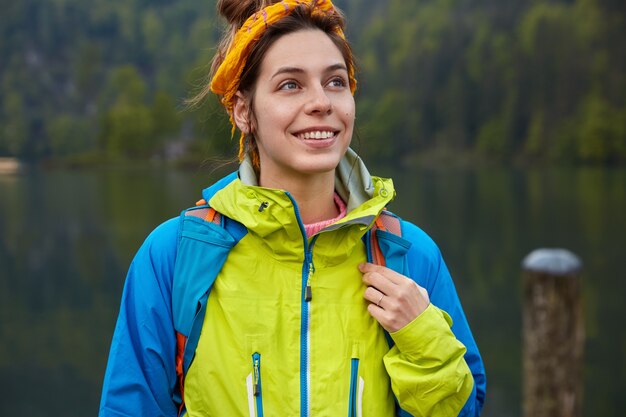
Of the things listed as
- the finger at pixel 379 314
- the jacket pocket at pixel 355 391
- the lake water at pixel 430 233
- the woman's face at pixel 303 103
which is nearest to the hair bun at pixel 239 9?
the woman's face at pixel 303 103

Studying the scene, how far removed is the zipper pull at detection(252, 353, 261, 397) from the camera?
146cm

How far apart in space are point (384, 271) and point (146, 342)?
0.54 m

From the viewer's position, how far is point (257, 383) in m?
1.46

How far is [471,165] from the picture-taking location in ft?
195

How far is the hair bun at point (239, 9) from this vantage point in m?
1.62

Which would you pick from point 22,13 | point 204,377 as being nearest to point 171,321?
point 204,377

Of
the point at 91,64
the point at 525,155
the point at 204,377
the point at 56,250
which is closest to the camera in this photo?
the point at 204,377

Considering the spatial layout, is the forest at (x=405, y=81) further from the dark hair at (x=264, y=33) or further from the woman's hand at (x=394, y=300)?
the woman's hand at (x=394, y=300)

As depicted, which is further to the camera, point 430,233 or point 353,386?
point 430,233

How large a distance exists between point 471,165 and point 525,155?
465 centimetres

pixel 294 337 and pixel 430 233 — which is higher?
pixel 430 233

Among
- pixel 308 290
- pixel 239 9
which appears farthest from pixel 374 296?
pixel 239 9

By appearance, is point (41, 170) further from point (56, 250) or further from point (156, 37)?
point (56, 250)

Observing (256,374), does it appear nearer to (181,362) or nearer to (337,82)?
(181,362)
